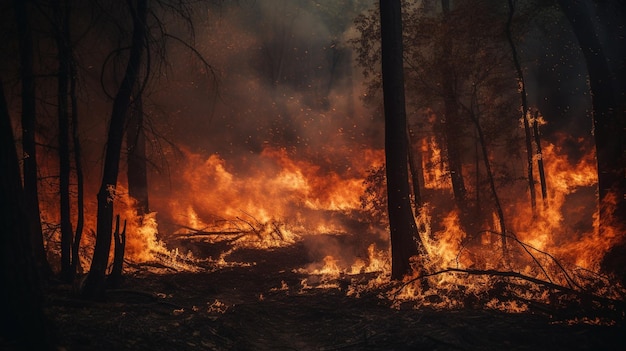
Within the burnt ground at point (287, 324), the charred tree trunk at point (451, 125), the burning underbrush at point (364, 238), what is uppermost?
the charred tree trunk at point (451, 125)

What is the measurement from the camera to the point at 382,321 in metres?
7.23

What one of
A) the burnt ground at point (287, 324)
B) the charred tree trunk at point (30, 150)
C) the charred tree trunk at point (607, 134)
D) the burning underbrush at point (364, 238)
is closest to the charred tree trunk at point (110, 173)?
the burnt ground at point (287, 324)

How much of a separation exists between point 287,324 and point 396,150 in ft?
14.1

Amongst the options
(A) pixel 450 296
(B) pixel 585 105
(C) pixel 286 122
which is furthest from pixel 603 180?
(C) pixel 286 122

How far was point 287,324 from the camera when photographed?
7.69 m

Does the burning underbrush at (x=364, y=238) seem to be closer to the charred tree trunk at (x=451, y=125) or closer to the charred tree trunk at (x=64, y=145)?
the charred tree trunk at (x=451, y=125)

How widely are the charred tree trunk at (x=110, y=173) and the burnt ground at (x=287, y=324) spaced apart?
0.40 meters

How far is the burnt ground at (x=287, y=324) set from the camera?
570 cm

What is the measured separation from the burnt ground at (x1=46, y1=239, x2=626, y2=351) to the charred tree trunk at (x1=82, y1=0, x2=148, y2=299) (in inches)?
15.9

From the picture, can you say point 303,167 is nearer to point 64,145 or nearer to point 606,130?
point 606,130

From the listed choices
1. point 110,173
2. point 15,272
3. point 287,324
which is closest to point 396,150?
point 287,324

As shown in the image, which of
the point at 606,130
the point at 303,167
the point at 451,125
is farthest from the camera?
the point at 303,167

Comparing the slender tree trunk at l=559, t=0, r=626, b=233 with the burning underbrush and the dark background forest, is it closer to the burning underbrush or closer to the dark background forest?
the dark background forest

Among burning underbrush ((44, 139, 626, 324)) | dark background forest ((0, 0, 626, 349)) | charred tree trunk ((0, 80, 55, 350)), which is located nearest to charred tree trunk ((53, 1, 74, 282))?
dark background forest ((0, 0, 626, 349))
